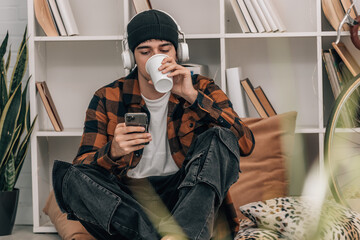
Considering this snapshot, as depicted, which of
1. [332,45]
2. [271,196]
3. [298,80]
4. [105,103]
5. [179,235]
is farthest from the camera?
[298,80]

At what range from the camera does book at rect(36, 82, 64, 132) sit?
226cm

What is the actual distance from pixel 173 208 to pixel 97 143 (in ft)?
1.37

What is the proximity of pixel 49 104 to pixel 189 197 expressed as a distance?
1202 millimetres

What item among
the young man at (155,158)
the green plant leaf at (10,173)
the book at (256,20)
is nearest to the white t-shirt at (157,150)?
the young man at (155,158)

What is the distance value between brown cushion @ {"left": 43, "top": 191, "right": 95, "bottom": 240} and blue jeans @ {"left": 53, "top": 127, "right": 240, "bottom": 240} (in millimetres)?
496

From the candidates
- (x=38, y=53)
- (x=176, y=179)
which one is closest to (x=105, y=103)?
(x=176, y=179)

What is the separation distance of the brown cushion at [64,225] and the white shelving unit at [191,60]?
84 millimetres

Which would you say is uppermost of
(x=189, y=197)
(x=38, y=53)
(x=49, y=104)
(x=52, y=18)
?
(x=52, y=18)

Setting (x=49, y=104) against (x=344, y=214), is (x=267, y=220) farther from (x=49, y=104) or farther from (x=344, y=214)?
(x=49, y=104)

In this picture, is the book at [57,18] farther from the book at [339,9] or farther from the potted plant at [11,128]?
the book at [339,9]

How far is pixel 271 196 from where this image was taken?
199 centimetres

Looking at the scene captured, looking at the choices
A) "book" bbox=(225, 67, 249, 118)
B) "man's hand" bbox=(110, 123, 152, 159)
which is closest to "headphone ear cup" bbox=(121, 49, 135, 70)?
"man's hand" bbox=(110, 123, 152, 159)

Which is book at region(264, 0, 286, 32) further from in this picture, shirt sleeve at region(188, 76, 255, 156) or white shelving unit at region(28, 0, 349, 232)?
shirt sleeve at region(188, 76, 255, 156)

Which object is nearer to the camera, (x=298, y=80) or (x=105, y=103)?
(x=105, y=103)
